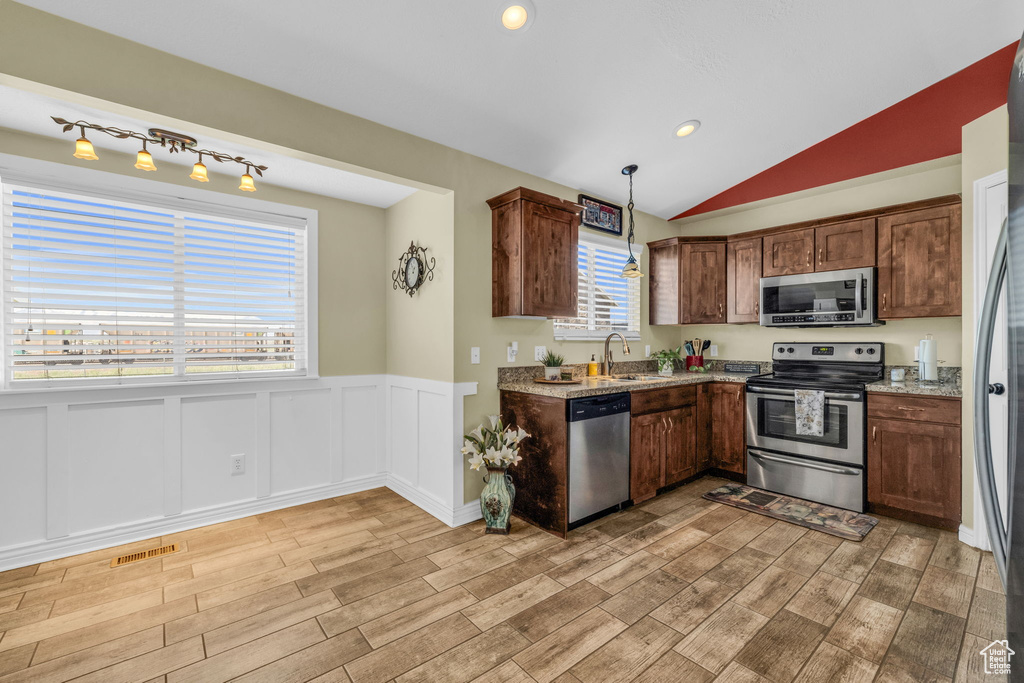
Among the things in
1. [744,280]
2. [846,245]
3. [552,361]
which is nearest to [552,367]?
[552,361]

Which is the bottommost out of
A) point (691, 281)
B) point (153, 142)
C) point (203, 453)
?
point (203, 453)

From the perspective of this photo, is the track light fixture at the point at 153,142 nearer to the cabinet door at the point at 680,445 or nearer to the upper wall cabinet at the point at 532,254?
the upper wall cabinet at the point at 532,254

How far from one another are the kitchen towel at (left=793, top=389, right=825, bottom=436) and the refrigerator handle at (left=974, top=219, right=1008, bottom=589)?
2.37 meters

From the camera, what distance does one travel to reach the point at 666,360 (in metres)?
4.54

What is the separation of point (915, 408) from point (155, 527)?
518 centimetres

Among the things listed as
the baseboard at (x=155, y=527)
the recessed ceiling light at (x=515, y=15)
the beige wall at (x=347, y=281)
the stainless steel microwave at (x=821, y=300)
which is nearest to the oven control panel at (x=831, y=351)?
the stainless steel microwave at (x=821, y=300)

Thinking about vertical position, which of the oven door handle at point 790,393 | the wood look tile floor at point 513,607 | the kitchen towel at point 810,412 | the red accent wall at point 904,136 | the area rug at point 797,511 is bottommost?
the wood look tile floor at point 513,607

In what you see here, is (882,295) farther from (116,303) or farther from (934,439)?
(116,303)

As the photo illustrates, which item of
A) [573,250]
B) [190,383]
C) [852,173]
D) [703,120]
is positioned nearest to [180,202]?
[190,383]

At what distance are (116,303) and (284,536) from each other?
6.21ft

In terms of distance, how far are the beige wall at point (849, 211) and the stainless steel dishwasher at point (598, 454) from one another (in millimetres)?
2022

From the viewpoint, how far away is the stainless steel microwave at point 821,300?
3.52 metres

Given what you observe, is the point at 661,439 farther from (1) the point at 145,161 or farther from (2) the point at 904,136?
(1) the point at 145,161

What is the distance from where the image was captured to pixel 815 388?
11.3 ft
